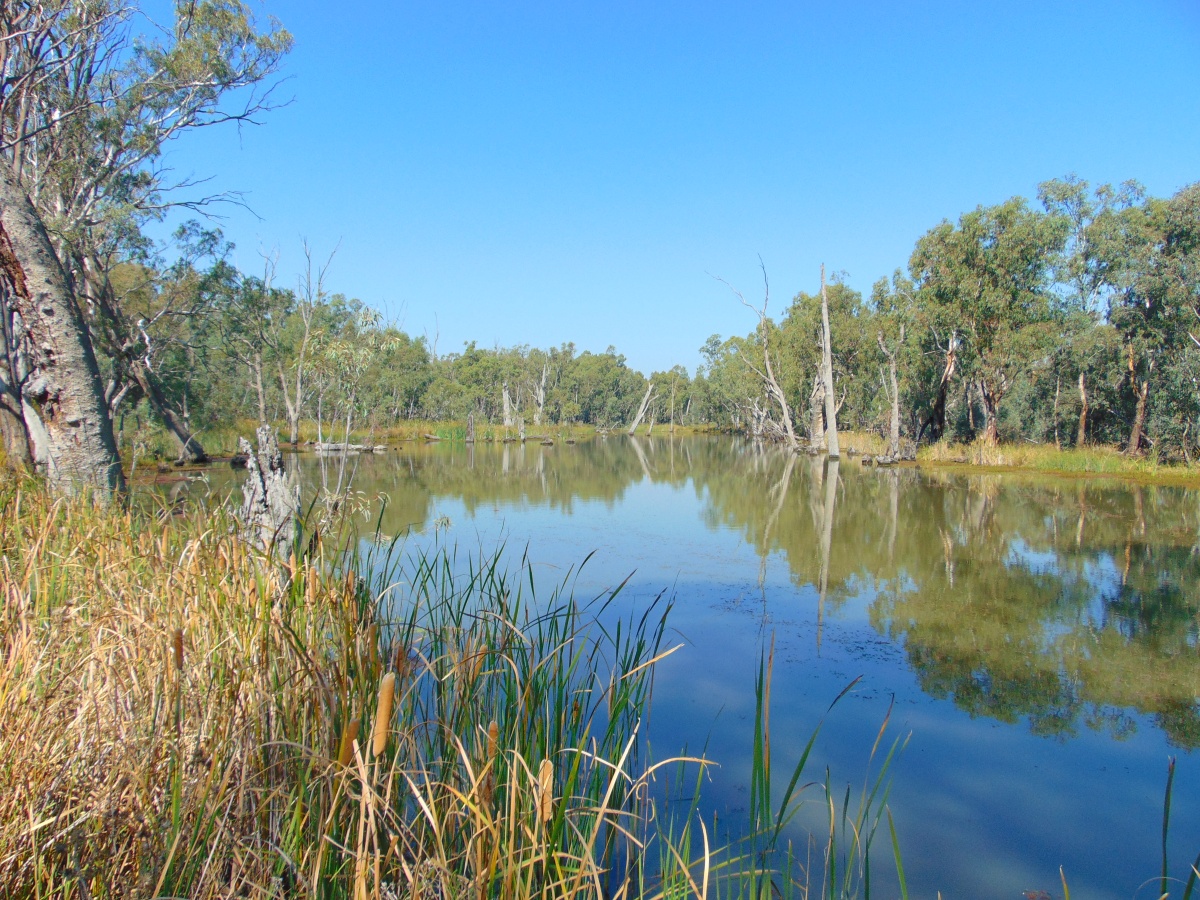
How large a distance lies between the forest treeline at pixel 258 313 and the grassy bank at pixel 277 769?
2.76 m

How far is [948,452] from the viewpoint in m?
19.5

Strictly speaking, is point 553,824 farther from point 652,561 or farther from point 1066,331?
point 1066,331

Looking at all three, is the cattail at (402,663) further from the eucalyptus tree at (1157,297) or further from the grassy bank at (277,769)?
the eucalyptus tree at (1157,297)

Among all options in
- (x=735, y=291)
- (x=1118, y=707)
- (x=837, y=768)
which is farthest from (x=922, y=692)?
(x=735, y=291)

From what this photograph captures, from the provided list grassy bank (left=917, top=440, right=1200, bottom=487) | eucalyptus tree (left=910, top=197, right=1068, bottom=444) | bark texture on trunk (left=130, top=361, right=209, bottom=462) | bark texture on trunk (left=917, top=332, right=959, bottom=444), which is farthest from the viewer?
bark texture on trunk (left=917, top=332, right=959, bottom=444)

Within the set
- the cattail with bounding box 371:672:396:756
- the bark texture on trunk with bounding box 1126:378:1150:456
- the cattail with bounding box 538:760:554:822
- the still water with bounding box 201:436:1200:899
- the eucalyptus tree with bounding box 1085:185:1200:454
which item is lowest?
the still water with bounding box 201:436:1200:899

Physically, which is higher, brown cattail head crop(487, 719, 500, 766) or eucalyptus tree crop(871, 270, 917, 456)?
eucalyptus tree crop(871, 270, 917, 456)

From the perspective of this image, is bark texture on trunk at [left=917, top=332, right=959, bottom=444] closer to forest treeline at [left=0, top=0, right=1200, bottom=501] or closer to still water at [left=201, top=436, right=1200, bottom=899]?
forest treeline at [left=0, top=0, right=1200, bottom=501]

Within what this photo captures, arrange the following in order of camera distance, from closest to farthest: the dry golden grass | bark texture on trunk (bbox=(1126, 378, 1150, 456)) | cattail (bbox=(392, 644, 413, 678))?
the dry golden grass, cattail (bbox=(392, 644, 413, 678)), bark texture on trunk (bbox=(1126, 378, 1150, 456))

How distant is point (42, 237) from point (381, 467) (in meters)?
14.9

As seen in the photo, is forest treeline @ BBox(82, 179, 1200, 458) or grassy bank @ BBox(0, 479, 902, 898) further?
forest treeline @ BBox(82, 179, 1200, 458)

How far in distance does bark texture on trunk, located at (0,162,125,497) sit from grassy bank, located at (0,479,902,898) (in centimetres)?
163

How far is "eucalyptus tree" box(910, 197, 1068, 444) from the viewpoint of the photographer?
55.9ft

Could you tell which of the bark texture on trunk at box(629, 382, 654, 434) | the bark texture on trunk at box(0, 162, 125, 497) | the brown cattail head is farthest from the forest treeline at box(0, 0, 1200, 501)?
the bark texture on trunk at box(629, 382, 654, 434)
